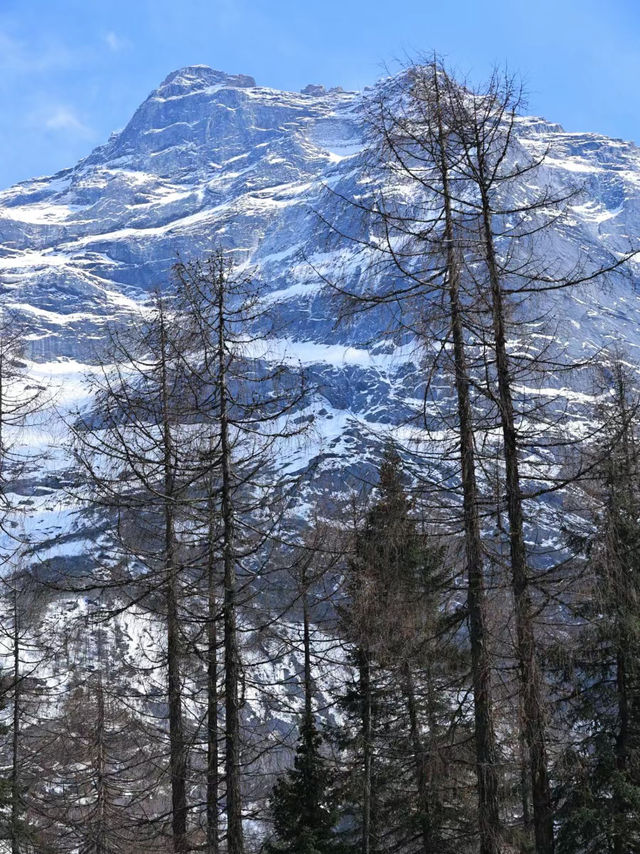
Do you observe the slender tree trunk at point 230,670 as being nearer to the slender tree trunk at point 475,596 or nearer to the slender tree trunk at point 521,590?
the slender tree trunk at point 475,596

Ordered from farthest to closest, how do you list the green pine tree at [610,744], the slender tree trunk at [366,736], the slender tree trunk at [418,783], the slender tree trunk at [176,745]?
the slender tree trunk at [418,783], the slender tree trunk at [366,736], the green pine tree at [610,744], the slender tree trunk at [176,745]

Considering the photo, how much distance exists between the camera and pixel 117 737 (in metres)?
20.7

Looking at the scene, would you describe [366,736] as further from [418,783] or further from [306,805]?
[306,805]

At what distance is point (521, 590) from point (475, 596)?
750 mm

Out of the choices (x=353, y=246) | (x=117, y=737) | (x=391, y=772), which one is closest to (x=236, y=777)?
(x=353, y=246)

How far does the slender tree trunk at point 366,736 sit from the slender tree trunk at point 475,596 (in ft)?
24.7

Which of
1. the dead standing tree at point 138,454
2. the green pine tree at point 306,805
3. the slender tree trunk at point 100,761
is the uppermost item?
the dead standing tree at point 138,454

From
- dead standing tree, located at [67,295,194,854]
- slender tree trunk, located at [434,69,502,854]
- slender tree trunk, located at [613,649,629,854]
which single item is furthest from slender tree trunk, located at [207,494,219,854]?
slender tree trunk, located at [613,649,629,854]

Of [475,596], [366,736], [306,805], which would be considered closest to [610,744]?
[366,736]

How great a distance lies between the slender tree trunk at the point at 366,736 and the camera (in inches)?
654

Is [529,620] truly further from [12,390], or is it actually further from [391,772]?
[391,772]

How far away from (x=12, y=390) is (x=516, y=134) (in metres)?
7.96

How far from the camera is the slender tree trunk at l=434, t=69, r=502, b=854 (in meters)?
8.71

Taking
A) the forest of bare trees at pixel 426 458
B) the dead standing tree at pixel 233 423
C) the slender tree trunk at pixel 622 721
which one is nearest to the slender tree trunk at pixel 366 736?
the slender tree trunk at pixel 622 721
